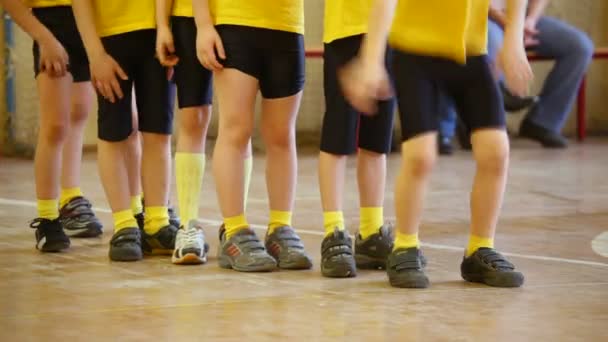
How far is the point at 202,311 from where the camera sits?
11.1 ft

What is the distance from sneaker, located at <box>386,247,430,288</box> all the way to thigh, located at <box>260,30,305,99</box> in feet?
2.30

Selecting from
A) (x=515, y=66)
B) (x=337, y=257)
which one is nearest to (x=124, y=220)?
(x=337, y=257)

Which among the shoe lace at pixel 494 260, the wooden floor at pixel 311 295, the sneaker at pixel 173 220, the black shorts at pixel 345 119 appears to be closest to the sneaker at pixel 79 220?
the wooden floor at pixel 311 295

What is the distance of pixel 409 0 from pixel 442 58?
0.68ft

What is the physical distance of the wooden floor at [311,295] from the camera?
313 cm

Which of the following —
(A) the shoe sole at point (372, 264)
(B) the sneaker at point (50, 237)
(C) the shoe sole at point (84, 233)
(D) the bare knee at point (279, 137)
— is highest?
(D) the bare knee at point (279, 137)

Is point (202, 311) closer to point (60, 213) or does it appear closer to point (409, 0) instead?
point (409, 0)

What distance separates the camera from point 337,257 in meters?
3.92

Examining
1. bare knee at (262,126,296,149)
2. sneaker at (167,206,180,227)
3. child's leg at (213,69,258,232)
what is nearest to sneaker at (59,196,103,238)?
sneaker at (167,206,180,227)

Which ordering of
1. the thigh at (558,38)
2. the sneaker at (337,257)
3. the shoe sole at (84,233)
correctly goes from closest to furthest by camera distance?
the sneaker at (337,257)
the shoe sole at (84,233)
the thigh at (558,38)

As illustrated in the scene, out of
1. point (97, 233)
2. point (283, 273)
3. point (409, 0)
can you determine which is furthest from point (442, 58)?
point (97, 233)

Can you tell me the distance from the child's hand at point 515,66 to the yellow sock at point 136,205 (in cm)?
166

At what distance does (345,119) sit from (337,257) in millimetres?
466

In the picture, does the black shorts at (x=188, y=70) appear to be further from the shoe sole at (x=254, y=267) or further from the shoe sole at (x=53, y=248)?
the shoe sole at (x=53, y=248)
